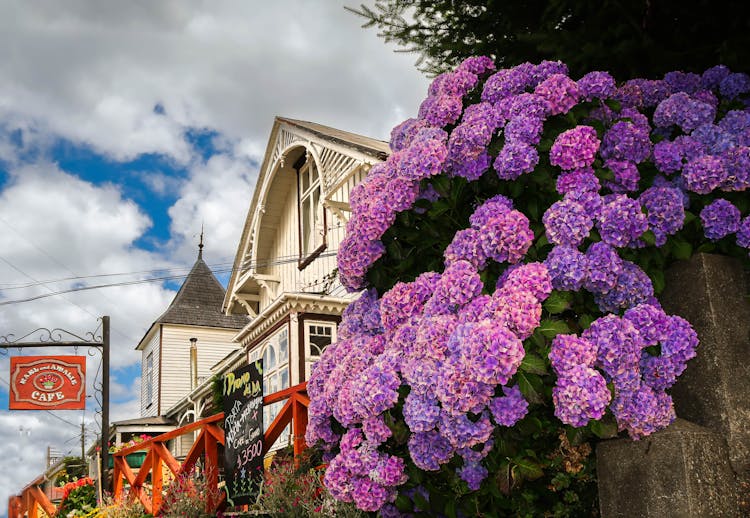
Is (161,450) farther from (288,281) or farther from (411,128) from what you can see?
(288,281)

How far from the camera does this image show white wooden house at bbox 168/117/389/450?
518 inches

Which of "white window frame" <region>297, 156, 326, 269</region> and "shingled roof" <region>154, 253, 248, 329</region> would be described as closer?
"white window frame" <region>297, 156, 326, 269</region>

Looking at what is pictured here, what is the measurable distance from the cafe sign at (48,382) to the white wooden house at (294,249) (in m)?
3.54

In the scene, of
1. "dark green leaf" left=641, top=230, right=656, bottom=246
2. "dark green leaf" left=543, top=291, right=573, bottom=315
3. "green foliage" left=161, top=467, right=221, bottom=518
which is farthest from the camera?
"green foliage" left=161, top=467, right=221, bottom=518

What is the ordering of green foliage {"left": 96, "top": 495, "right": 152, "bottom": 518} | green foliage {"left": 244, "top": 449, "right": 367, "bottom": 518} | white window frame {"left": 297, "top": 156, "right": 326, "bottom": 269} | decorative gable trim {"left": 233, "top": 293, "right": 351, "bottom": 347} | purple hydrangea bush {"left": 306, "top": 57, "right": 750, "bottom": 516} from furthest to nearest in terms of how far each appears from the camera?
white window frame {"left": 297, "top": 156, "right": 326, "bottom": 269} < decorative gable trim {"left": 233, "top": 293, "right": 351, "bottom": 347} < green foliage {"left": 96, "top": 495, "right": 152, "bottom": 518} < green foliage {"left": 244, "top": 449, "right": 367, "bottom": 518} < purple hydrangea bush {"left": 306, "top": 57, "right": 750, "bottom": 516}

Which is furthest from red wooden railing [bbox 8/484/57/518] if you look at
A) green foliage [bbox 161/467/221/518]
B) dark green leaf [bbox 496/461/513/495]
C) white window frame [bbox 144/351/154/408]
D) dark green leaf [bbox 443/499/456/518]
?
white window frame [bbox 144/351/154/408]

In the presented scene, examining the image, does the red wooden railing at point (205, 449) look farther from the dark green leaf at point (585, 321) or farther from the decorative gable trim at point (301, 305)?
the decorative gable trim at point (301, 305)

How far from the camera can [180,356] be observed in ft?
95.2

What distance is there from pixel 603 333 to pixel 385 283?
54.5 inches

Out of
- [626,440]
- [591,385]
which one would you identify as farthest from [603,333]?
[626,440]

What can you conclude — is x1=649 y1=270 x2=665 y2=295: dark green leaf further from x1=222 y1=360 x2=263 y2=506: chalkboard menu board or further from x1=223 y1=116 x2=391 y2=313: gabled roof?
x1=223 y1=116 x2=391 y2=313: gabled roof

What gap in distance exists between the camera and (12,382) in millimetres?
16859

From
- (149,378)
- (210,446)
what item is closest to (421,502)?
(210,446)

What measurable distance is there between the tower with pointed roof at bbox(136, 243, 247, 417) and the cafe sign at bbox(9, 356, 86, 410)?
10.9 m
